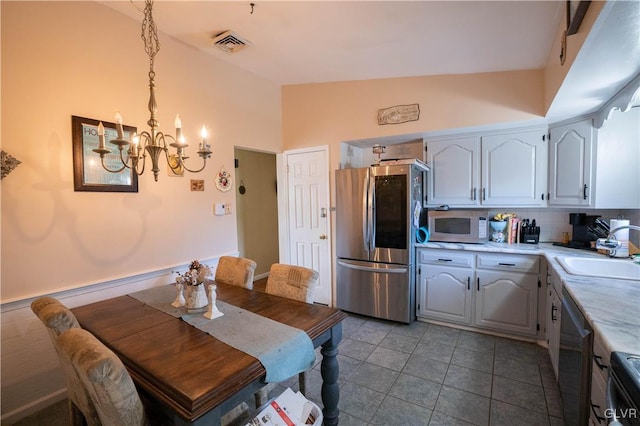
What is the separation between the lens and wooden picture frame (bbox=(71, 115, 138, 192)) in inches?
81.7

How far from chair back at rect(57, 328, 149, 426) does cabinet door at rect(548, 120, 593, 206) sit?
337cm

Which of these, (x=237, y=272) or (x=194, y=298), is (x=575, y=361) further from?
(x=237, y=272)

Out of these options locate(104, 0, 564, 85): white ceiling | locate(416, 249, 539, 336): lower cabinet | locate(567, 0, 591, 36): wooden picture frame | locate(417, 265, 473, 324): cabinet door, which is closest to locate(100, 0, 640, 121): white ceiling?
locate(104, 0, 564, 85): white ceiling

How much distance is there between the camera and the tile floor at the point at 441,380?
1.84 meters

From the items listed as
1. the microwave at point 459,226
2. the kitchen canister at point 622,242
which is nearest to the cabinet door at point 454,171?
the microwave at point 459,226

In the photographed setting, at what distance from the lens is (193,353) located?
4.09ft

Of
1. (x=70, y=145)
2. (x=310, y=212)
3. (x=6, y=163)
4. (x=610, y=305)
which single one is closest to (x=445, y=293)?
(x=610, y=305)

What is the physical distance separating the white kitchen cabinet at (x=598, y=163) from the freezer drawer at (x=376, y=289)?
5.25ft

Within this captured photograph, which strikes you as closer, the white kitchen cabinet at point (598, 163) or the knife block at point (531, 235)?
the white kitchen cabinet at point (598, 163)

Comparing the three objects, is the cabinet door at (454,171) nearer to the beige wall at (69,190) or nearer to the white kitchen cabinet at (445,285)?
the white kitchen cabinet at (445,285)

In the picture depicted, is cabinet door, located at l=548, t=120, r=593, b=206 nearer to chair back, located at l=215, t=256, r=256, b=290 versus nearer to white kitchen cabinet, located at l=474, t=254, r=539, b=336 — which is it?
white kitchen cabinet, located at l=474, t=254, r=539, b=336

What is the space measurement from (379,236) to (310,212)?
101cm

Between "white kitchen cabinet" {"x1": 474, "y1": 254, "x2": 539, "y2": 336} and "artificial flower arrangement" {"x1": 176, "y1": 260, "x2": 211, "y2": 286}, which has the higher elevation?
"artificial flower arrangement" {"x1": 176, "y1": 260, "x2": 211, "y2": 286}

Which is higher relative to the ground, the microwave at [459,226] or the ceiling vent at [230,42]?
the ceiling vent at [230,42]
